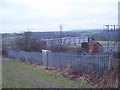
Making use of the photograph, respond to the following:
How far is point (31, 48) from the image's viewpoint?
26.4 m

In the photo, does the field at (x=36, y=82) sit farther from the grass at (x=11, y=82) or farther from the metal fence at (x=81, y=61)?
the metal fence at (x=81, y=61)

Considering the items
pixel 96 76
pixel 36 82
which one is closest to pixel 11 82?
pixel 36 82

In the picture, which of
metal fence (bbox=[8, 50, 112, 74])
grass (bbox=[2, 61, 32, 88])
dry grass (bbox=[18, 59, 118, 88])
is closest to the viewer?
grass (bbox=[2, 61, 32, 88])

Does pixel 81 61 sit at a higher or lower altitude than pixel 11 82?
higher

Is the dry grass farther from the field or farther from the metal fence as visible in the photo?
the field

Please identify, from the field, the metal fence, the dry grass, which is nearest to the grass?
the field

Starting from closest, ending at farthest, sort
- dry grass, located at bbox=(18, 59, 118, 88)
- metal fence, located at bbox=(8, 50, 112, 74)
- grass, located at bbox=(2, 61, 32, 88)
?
1. grass, located at bbox=(2, 61, 32, 88)
2. dry grass, located at bbox=(18, 59, 118, 88)
3. metal fence, located at bbox=(8, 50, 112, 74)

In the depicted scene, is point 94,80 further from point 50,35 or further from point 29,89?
point 50,35

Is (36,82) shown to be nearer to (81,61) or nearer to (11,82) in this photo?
(11,82)

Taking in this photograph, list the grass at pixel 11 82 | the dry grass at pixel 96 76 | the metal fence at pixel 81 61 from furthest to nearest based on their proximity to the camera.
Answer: the metal fence at pixel 81 61 → the dry grass at pixel 96 76 → the grass at pixel 11 82

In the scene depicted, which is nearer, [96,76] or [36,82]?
[36,82]

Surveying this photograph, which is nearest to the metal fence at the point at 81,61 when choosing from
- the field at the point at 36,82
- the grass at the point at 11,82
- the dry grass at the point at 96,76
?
the dry grass at the point at 96,76

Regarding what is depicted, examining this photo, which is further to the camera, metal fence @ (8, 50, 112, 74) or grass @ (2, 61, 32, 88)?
metal fence @ (8, 50, 112, 74)

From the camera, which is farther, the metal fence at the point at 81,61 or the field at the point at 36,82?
the metal fence at the point at 81,61
